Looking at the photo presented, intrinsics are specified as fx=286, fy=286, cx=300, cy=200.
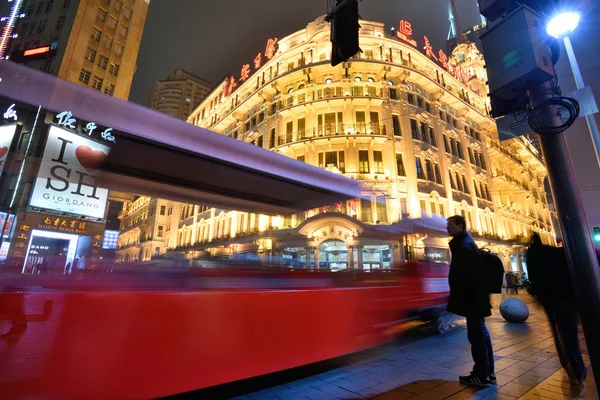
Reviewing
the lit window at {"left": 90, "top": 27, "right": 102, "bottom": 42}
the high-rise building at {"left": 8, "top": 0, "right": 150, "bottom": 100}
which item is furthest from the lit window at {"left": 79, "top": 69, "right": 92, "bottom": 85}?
the lit window at {"left": 90, "top": 27, "right": 102, "bottom": 42}

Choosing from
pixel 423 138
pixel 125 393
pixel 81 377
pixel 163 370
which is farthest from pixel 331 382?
pixel 423 138

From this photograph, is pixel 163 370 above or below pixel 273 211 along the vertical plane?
below

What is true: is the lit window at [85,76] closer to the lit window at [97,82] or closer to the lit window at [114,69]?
the lit window at [97,82]

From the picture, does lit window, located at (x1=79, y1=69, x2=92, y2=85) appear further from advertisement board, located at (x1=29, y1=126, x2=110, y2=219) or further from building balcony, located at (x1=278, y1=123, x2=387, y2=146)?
advertisement board, located at (x1=29, y1=126, x2=110, y2=219)

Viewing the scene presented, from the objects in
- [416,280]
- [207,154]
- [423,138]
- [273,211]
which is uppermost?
[423,138]

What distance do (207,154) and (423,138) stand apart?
84.0ft

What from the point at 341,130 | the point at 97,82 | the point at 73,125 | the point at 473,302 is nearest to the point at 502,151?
the point at 341,130

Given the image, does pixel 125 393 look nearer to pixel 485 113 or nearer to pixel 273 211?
pixel 273 211

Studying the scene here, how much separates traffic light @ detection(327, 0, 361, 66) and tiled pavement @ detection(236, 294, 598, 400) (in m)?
4.08

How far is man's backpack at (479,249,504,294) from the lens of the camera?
361 cm

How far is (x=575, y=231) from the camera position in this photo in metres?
2.62

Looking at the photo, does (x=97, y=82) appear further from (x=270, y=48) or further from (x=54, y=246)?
(x=54, y=246)

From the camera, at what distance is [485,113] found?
3231 cm

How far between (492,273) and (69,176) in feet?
15.9
